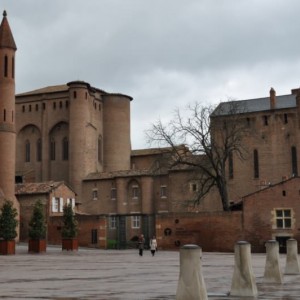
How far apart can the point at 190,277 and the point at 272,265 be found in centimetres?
612

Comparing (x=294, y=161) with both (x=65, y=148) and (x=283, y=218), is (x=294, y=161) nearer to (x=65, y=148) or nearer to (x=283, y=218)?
(x=283, y=218)

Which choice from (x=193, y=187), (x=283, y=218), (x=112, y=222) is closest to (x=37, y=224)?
(x=283, y=218)

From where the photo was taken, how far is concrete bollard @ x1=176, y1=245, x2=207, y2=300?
933 centimetres

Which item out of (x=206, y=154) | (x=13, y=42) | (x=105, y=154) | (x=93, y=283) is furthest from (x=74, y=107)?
(x=93, y=283)

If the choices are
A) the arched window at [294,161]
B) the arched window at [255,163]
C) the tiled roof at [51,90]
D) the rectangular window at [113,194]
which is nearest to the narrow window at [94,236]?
the rectangular window at [113,194]

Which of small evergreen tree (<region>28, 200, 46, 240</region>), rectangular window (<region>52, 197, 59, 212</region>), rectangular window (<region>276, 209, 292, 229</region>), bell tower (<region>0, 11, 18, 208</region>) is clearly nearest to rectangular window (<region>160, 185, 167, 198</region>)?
rectangular window (<region>52, 197, 59, 212</region>)

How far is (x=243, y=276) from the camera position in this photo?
11938 millimetres

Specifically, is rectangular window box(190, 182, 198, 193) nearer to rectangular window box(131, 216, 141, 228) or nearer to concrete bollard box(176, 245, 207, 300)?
rectangular window box(131, 216, 141, 228)

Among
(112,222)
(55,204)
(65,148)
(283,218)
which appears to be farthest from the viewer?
(65,148)

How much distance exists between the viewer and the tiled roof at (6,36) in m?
60.1

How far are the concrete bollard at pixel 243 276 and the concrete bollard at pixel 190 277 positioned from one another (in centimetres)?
262

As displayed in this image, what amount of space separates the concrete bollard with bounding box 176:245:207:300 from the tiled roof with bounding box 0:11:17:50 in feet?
177

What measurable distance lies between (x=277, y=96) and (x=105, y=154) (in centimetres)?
2712

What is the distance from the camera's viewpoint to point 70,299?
10805mm
